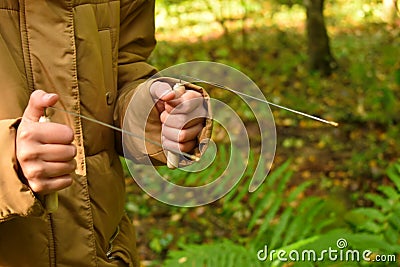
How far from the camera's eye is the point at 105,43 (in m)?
1.46

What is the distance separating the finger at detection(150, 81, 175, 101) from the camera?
127 cm

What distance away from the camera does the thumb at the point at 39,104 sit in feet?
3.40

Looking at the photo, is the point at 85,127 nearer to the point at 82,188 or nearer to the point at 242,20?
the point at 82,188

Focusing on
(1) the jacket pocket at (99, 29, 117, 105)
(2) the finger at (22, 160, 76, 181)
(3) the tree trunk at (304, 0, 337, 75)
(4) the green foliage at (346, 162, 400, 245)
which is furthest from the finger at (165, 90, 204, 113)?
(3) the tree trunk at (304, 0, 337, 75)

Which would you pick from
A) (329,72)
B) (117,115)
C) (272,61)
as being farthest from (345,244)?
(272,61)

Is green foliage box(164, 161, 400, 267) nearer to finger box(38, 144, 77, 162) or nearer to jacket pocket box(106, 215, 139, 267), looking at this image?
jacket pocket box(106, 215, 139, 267)

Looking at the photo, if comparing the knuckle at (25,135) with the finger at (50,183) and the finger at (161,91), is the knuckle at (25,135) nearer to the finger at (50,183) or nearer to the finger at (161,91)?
the finger at (50,183)

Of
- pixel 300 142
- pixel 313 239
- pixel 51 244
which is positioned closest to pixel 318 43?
pixel 300 142

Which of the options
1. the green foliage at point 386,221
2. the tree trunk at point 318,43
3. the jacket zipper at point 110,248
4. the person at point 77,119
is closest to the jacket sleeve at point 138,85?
the person at point 77,119

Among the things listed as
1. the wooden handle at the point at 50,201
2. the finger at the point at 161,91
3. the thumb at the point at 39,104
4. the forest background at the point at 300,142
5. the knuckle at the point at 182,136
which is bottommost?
the forest background at the point at 300,142

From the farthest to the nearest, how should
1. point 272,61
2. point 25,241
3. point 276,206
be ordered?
point 272,61, point 276,206, point 25,241

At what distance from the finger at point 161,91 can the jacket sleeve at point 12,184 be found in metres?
0.31

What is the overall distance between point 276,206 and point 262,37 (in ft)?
16.7

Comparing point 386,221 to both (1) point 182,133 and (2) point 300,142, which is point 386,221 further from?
(2) point 300,142
